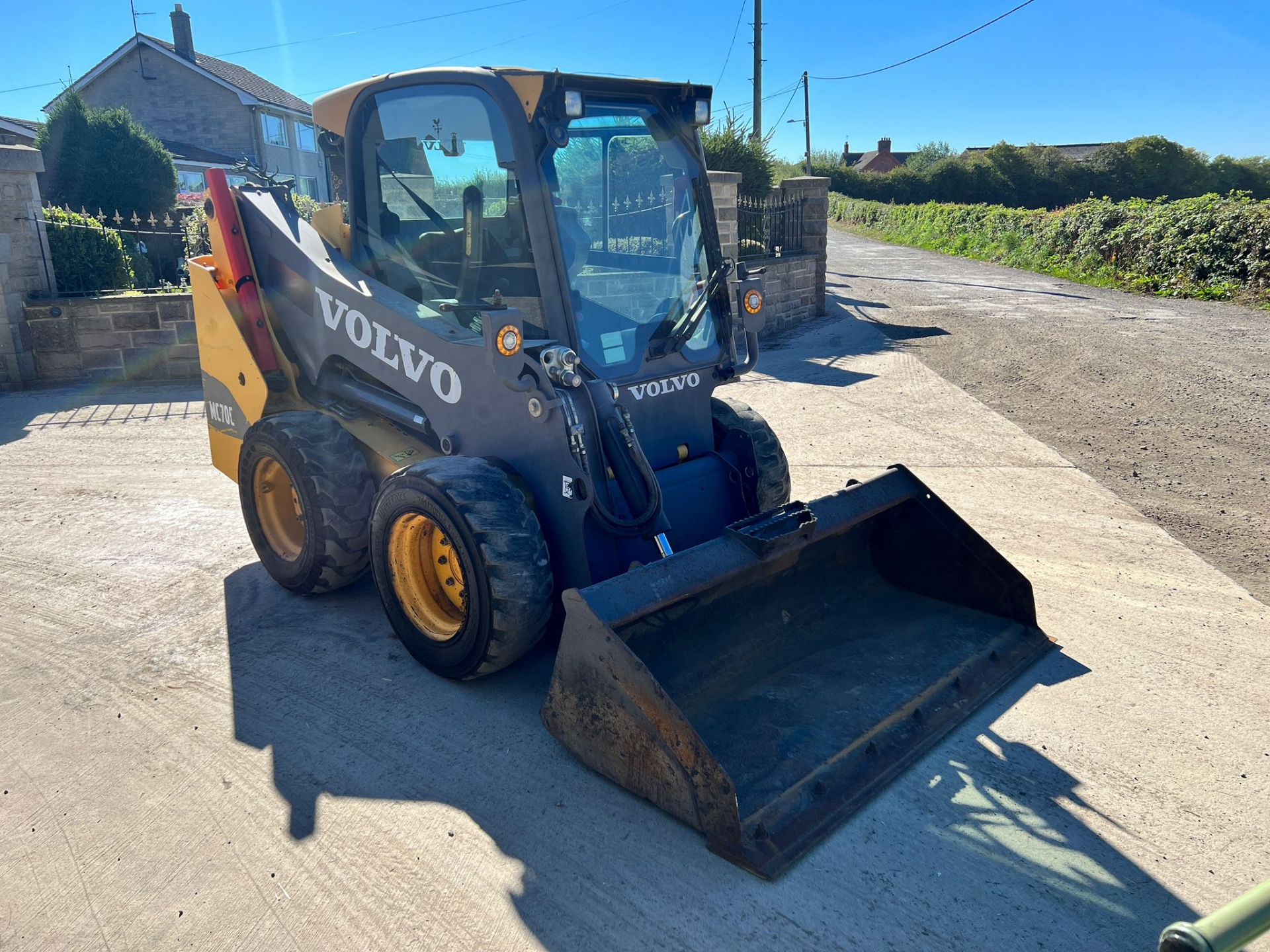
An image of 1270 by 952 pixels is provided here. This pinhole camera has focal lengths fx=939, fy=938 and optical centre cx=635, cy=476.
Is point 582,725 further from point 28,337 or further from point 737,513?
point 28,337

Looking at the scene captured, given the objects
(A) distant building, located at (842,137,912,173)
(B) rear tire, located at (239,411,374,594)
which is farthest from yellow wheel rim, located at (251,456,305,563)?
(A) distant building, located at (842,137,912,173)

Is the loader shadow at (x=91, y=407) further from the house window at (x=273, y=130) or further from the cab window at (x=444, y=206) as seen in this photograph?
the house window at (x=273, y=130)

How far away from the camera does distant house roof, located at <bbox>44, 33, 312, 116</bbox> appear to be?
3528 cm

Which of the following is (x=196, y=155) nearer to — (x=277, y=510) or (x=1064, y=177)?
(x=277, y=510)

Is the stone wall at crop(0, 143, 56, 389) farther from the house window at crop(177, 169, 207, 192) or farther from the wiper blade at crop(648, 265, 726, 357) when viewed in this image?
the house window at crop(177, 169, 207, 192)

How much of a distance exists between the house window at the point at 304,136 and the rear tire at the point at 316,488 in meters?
39.3

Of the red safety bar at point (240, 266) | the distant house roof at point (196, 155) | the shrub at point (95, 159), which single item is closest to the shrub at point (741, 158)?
the red safety bar at point (240, 266)

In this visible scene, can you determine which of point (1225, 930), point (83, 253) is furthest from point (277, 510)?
point (83, 253)

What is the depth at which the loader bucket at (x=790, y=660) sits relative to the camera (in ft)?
10.8

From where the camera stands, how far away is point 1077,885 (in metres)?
3.04

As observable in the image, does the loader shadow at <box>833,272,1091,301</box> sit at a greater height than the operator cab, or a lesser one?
lesser

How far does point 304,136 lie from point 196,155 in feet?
30.9

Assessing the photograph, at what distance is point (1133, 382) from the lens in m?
10.1

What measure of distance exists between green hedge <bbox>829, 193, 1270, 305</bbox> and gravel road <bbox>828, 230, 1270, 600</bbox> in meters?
0.86
